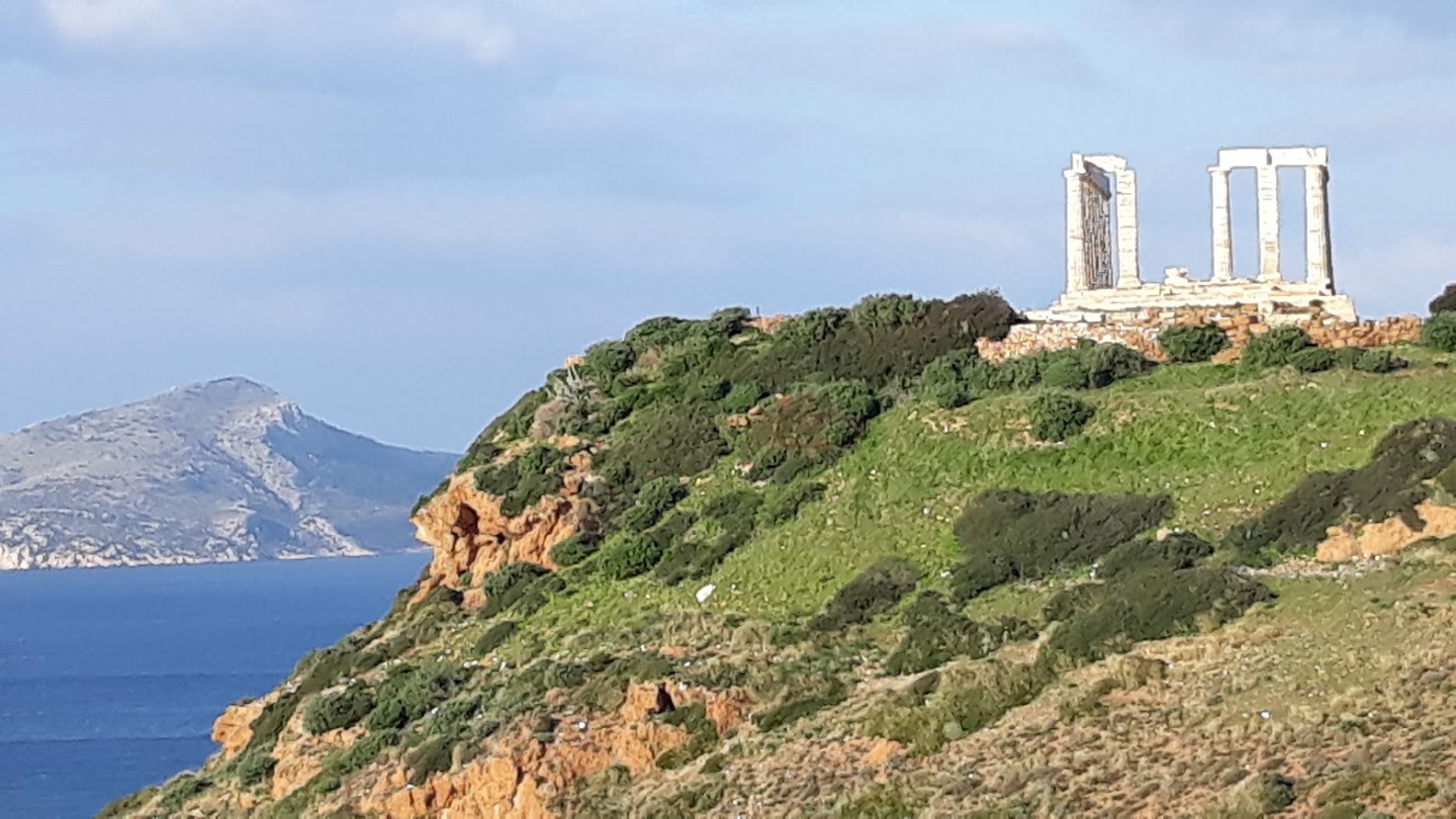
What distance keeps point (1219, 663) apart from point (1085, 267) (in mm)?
28921

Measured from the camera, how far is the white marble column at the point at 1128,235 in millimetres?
63875

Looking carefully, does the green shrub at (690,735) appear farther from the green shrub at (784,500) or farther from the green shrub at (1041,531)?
the green shrub at (784,500)

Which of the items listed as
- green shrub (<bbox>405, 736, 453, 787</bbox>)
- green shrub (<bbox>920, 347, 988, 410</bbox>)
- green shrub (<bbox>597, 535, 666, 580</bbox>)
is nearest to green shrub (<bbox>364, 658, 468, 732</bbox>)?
green shrub (<bbox>405, 736, 453, 787</bbox>)

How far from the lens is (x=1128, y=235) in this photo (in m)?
64.1

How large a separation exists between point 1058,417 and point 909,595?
705 cm

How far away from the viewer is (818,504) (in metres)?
50.5

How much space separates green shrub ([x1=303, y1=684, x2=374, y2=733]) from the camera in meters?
47.7

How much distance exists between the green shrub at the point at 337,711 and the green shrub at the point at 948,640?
37.2ft

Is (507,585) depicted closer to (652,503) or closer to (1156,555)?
(652,503)

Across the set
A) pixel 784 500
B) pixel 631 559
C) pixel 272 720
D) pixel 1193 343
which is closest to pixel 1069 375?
pixel 1193 343

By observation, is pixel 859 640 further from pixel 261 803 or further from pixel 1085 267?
pixel 1085 267

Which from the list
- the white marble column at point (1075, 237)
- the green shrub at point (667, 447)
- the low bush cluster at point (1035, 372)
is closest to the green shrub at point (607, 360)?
the green shrub at point (667, 447)

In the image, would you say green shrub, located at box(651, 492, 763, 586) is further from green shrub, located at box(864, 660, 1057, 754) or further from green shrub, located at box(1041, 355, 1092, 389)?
green shrub, located at box(864, 660, 1057, 754)

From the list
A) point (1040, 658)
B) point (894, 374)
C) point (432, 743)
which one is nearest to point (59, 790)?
point (894, 374)
